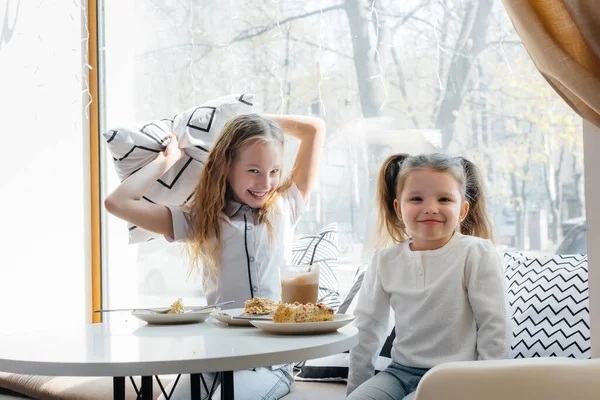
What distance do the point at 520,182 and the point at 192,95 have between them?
1359 mm

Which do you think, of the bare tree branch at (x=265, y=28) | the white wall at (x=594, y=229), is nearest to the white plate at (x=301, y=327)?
the white wall at (x=594, y=229)

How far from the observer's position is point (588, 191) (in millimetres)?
1358

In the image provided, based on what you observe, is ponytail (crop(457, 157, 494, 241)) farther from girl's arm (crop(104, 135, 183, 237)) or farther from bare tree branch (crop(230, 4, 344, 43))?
bare tree branch (crop(230, 4, 344, 43))

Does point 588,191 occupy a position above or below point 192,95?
below

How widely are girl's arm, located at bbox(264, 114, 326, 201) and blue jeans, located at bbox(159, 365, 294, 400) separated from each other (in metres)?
0.57

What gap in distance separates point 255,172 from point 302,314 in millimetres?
689

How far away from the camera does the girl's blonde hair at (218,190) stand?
6.31 feet

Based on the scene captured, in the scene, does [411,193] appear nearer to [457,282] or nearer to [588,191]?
[457,282]

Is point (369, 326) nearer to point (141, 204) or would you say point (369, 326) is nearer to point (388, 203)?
point (388, 203)

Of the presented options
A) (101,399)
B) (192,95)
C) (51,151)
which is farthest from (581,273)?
(51,151)

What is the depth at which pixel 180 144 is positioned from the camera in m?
2.12

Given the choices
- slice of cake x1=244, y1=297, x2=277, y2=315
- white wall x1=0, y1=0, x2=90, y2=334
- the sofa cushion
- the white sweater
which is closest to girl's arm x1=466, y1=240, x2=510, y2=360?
the white sweater

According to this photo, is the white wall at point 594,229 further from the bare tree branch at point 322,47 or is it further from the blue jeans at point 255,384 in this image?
the bare tree branch at point 322,47

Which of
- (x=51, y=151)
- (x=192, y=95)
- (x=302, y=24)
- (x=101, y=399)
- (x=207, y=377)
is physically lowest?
(x=101, y=399)
